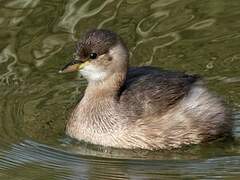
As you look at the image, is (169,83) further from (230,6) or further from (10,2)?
(10,2)

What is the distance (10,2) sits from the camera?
42.4 feet

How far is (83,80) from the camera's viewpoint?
10.9m

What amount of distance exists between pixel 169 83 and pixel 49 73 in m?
2.04

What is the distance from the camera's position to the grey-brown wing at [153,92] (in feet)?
30.3

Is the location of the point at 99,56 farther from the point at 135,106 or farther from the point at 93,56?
the point at 135,106

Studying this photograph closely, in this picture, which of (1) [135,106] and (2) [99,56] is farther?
(2) [99,56]

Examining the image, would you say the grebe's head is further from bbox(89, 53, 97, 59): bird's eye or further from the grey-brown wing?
the grey-brown wing

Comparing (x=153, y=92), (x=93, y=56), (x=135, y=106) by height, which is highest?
(x=93, y=56)

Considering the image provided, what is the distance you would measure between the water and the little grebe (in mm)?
164

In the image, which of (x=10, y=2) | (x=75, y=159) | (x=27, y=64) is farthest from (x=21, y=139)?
(x=10, y=2)

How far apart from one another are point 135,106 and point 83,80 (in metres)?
1.74

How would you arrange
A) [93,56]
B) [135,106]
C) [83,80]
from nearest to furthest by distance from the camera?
[135,106] → [93,56] → [83,80]

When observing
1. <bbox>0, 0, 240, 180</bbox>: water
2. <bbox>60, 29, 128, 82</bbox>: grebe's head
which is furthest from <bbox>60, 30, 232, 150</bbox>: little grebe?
<bbox>0, 0, 240, 180</bbox>: water

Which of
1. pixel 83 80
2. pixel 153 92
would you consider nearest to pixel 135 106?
pixel 153 92
